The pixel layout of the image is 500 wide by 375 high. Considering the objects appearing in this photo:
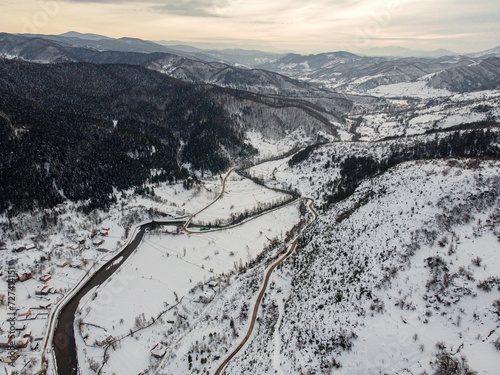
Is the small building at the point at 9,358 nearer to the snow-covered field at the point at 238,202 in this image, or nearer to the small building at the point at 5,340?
the small building at the point at 5,340

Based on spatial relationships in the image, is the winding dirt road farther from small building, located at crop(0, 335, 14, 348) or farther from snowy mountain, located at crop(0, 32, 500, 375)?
small building, located at crop(0, 335, 14, 348)

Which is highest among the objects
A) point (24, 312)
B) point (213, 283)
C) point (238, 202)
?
point (238, 202)

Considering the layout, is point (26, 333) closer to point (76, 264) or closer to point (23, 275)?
point (23, 275)

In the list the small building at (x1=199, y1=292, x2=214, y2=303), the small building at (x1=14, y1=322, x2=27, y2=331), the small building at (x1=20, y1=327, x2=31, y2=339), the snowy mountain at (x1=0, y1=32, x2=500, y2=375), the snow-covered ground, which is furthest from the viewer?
the snow-covered ground

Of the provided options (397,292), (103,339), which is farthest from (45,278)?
(397,292)

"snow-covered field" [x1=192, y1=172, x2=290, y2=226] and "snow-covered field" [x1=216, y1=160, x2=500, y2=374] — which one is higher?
"snow-covered field" [x1=216, y1=160, x2=500, y2=374]

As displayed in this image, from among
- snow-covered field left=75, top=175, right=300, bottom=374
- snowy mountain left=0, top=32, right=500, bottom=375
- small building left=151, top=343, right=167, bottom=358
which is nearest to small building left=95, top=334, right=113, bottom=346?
snowy mountain left=0, top=32, right=500, bottom=375
